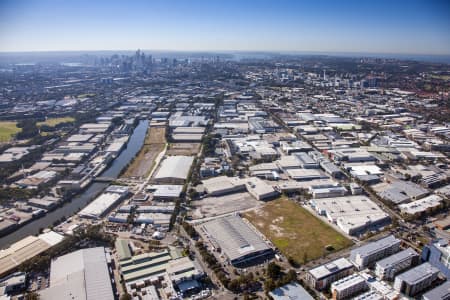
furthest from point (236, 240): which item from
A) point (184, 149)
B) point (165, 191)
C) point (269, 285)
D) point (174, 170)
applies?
point (184, 149)

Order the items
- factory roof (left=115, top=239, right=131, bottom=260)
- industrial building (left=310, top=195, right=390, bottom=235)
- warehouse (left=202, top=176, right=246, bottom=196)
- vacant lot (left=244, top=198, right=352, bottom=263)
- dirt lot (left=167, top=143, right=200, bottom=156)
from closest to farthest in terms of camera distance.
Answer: factory roof (left=115, top=239, right=131, bottom=260) < vacant lot (left=244, top=198, right=352, bottom=263) < industrial building (left=310, top=195, right=390, bottom=235) < warehouse (left=202, top=176, right=246, bottom=196) < dirt lot (left=167, top=143, right=200, bottom=156)

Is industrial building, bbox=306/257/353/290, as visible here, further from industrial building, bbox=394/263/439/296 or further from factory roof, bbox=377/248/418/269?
industrial building, bbox=394/263/439/296

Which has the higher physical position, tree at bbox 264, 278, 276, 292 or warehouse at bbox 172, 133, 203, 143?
warehouse at bbox 172, 133, 203, 143

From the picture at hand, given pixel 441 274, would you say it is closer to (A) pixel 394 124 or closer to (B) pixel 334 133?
(B) pixel 334 133

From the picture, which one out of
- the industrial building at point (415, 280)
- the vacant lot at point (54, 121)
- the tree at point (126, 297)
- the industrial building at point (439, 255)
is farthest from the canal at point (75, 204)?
the industrial building at point (439, 255)

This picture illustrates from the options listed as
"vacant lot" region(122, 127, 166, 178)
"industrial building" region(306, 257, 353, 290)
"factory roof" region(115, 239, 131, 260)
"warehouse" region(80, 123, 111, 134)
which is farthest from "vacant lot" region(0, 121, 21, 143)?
"industrial building" region(306, 257, 353, 290)
